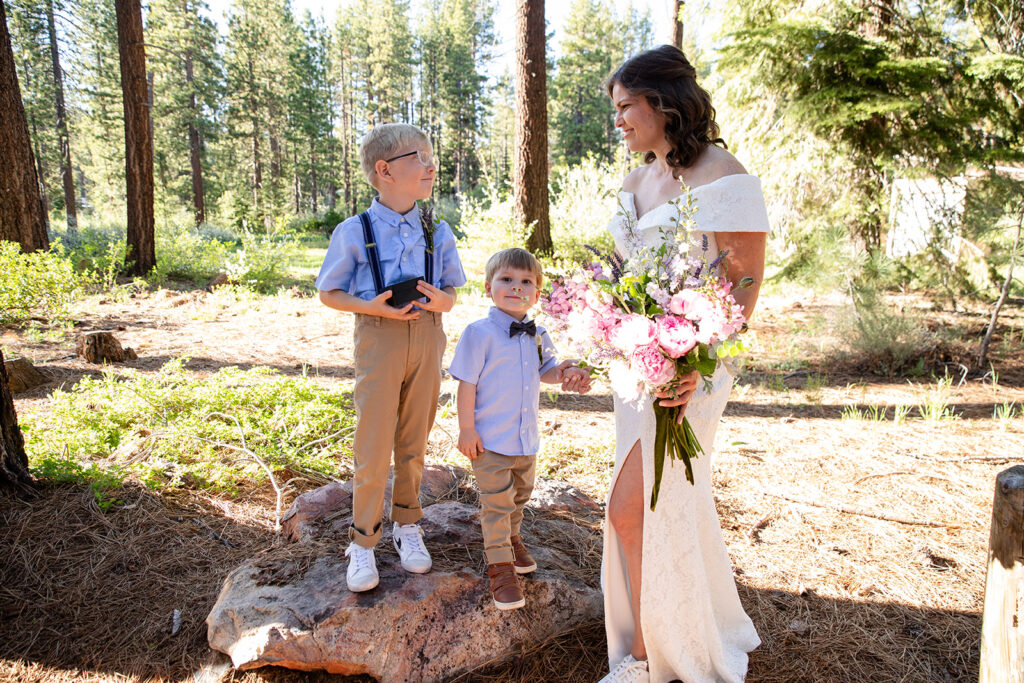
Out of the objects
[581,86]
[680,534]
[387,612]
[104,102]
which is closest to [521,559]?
[387,612]

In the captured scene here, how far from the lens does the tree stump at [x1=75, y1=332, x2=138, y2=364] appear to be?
5.85 meters

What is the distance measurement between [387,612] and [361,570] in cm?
18

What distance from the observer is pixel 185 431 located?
364 centimetres

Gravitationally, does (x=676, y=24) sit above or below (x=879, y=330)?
above

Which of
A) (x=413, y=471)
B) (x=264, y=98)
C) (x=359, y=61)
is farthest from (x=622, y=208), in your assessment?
(x=359, y=61)

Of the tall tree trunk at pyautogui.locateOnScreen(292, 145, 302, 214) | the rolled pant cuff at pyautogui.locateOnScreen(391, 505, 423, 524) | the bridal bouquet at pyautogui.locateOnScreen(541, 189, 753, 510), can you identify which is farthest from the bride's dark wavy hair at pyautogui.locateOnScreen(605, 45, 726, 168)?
the tall tree trunk at pyautogui.locateOnScreen(292, 145, 302, 214)

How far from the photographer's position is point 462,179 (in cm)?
4791

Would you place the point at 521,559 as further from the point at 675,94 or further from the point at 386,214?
the point at 675,94

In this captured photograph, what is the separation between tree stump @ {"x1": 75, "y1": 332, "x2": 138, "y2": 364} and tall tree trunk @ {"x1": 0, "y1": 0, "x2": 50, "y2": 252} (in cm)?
254

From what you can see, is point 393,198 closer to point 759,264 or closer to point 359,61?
point 759,264

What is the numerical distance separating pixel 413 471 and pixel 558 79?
143ft

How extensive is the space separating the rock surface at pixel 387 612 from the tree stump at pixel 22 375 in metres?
3.76

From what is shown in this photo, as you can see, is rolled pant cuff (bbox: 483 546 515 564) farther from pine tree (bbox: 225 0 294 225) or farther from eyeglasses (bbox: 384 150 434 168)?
pine tree (bbox: 225 0 294 225)

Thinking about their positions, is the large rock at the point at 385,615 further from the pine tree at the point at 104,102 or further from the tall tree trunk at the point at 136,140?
the pine tree at the point at 104,102
